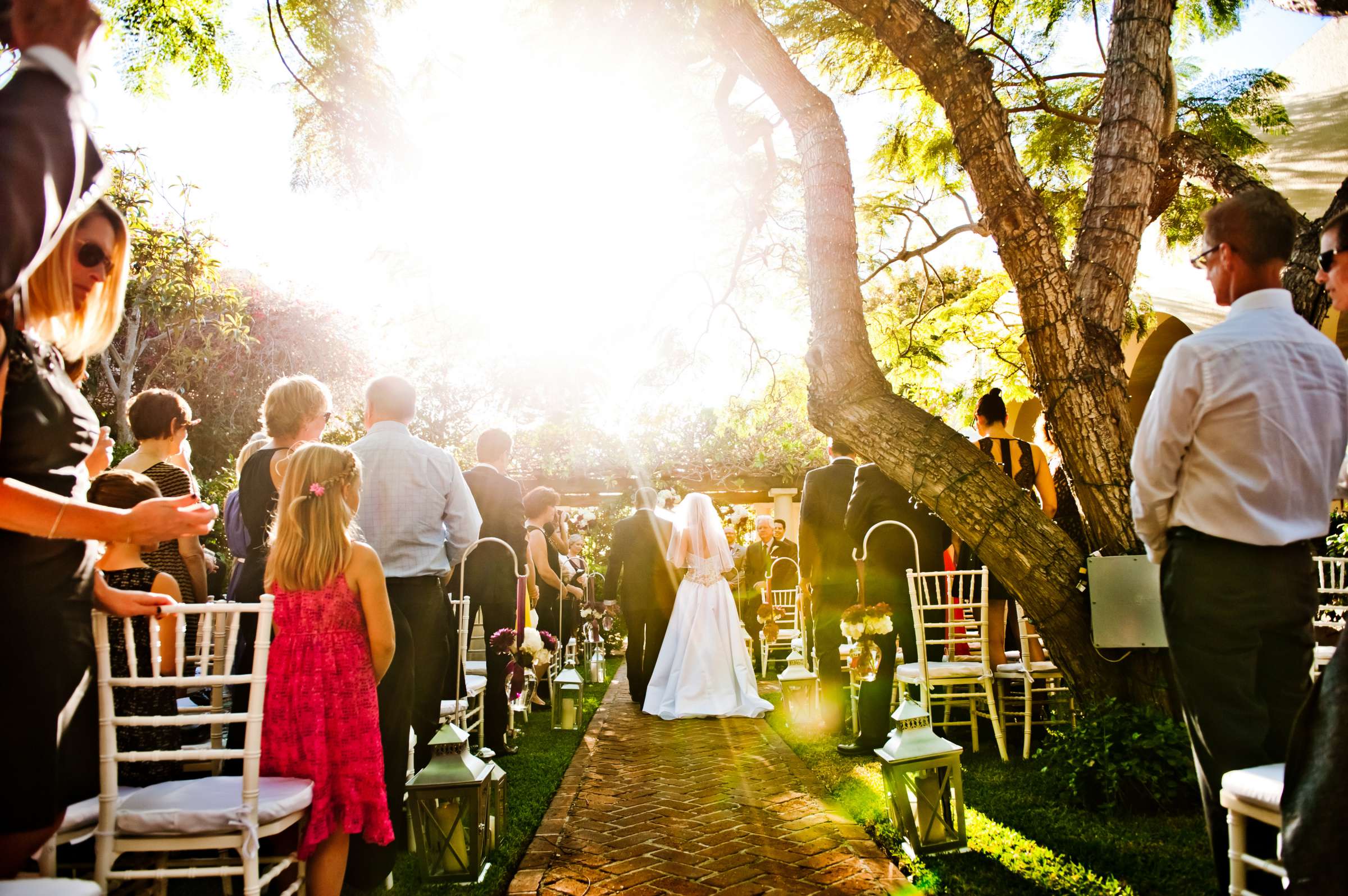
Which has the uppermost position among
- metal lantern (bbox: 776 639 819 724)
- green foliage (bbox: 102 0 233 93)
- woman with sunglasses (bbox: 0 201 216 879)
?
green foliage (bbox: 102 0 233 93)

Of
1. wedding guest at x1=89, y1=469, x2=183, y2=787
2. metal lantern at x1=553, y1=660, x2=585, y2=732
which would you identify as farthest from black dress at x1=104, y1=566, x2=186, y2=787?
metal lantern at x1=553, y1=660, x2=585, y2=732

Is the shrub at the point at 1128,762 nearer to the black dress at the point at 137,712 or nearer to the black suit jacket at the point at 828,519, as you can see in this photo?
the black suit jacket at the point at 828,519

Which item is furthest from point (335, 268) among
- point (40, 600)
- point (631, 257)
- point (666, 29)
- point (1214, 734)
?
point (1214, 734)

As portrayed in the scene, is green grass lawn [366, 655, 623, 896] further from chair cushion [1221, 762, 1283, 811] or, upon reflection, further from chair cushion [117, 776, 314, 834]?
chair cushion [1221, 762, 1283, 811]

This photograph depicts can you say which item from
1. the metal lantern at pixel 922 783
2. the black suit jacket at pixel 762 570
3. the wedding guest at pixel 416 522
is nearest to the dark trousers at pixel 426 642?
the wedding guest at pixel 416 522

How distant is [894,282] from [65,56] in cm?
989

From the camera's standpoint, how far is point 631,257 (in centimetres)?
846

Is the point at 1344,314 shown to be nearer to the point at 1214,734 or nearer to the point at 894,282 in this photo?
the point at 894,282

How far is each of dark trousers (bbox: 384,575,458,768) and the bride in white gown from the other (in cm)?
390

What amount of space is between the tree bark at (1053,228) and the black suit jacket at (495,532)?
3.36 meters

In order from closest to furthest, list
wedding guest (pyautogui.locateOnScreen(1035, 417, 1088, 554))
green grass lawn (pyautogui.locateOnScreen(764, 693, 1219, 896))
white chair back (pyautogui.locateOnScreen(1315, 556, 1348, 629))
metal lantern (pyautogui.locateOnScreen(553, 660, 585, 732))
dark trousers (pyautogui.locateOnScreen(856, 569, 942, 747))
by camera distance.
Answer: green grass lawn (pyautogui.locateOnScreen(764, 693, 1219, 896))
white chair back (pyautogui.locateOnScreen(1315, 556, 1348, 629))
wedding guest (pyautogui.locateOnScreen(1035, 417, 1088, 554))
dark trousers (pyautogui.locateOnScreen(856, 569, 942, 747))
metal lantern (pyautogui.locateOnScreen(553, 660, 585, 732))

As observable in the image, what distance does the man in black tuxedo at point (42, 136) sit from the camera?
1404 mm

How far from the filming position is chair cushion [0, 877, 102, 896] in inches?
55.9

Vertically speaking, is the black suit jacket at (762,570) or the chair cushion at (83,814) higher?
the black suit jacket at (762,570)
